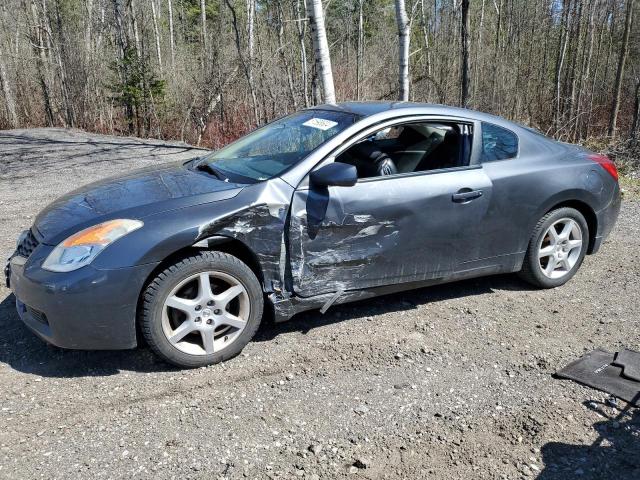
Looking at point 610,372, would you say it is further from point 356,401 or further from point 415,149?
point 415,149

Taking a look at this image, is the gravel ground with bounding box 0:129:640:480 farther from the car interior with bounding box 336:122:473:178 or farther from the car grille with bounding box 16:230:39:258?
the car interior with bounding box 336:122:473:178

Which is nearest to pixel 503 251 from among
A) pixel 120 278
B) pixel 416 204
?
pixel 416 204

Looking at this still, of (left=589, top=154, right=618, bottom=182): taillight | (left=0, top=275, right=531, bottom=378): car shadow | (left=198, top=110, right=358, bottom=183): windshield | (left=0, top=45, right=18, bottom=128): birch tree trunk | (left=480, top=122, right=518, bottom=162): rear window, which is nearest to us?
(left=0, top=275, right=531, bottom=378): car shadow

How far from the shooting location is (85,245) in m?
3.29

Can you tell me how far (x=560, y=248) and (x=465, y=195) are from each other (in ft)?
4.08

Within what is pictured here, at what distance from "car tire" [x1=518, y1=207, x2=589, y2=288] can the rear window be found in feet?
2.09

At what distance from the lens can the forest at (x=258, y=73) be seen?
15484 millimetres

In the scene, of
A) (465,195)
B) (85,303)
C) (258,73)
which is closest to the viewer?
(85,303)

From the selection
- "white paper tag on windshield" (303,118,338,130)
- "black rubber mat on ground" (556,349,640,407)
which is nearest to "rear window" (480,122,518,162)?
"white paper tag on windshield" (303,118,338,130)

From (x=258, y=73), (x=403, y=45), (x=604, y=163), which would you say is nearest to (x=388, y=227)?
(x=604, y=163)

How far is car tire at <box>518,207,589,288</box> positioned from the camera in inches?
183

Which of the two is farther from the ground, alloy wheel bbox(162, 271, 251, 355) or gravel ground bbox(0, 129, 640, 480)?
alloy wheel bbox(162, 271, 251, 355)

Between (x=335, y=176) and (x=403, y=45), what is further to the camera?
(x=403, y=45)

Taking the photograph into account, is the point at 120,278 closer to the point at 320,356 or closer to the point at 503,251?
the point at 320,356
